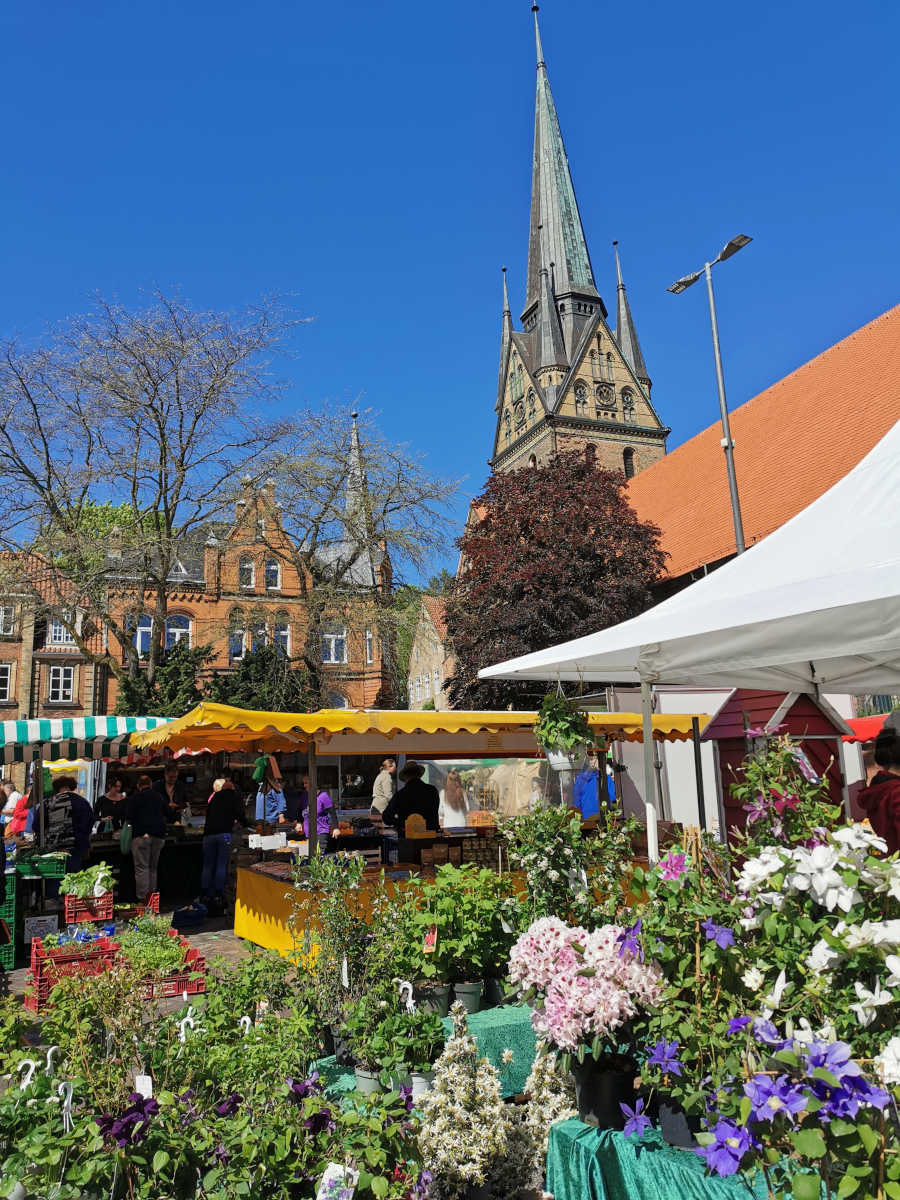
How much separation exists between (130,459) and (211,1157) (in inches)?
770

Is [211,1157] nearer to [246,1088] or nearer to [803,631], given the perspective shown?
[246,1088]

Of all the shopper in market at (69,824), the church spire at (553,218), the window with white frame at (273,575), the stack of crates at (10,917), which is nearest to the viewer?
the stack of crates at (10,917)

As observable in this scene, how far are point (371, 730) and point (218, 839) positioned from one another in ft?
15.4

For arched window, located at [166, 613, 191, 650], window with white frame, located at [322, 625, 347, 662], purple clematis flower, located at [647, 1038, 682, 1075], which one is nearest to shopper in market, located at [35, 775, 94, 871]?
purple clematis flower, located at [647, 1038, 682, 1075]

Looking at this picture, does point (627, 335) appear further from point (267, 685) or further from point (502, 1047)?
point (502, 1047)

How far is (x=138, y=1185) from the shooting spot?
215 cm

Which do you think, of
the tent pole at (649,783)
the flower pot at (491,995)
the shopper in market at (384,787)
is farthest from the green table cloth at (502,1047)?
the shopper in market at (384,787)

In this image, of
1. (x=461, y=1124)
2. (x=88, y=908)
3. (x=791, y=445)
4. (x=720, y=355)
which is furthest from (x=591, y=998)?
(x=791, y=445)

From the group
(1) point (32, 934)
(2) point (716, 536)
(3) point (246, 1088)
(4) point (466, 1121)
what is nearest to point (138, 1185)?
(3) point (246, 1088)

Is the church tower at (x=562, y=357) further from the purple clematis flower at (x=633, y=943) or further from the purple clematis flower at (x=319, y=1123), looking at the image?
the purple clematis flower at (x=319, y=1123)

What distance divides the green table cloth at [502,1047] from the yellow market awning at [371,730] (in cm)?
398

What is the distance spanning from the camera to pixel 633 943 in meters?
2.64

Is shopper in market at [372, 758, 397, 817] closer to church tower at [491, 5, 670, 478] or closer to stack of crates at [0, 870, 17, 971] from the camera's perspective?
stack of crates at [0, 870, 17, 971]

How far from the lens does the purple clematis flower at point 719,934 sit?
88.5 inches
